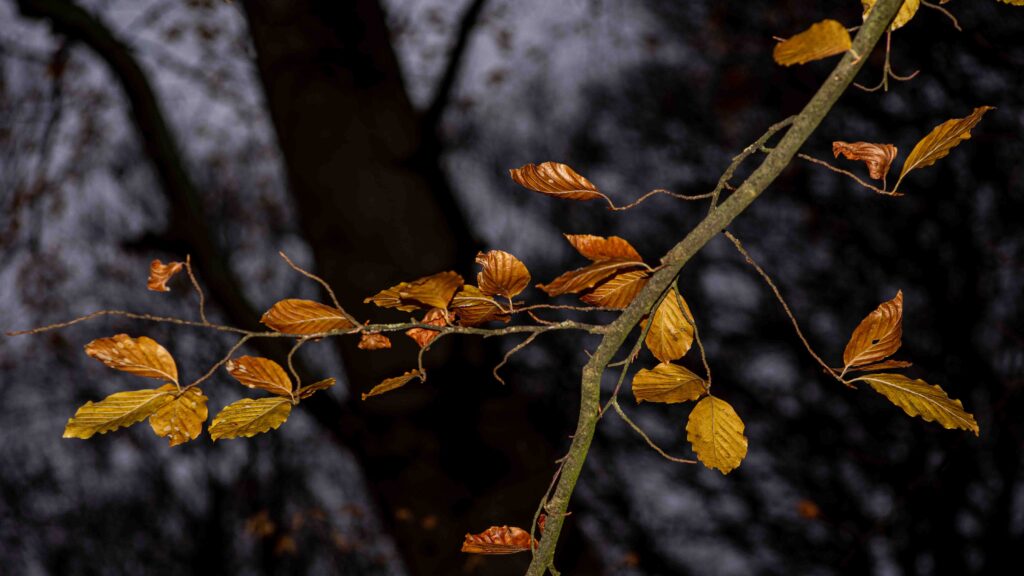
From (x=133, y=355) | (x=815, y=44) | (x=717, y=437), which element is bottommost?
(x=717, y=437)

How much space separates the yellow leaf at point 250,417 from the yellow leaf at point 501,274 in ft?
0.87

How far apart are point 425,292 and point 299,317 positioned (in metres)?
0.17

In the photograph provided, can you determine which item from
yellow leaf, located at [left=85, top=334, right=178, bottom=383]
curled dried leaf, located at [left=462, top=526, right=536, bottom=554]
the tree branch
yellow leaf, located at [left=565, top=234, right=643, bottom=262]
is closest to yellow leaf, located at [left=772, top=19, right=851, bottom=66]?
the tree branch

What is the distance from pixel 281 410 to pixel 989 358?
398cm

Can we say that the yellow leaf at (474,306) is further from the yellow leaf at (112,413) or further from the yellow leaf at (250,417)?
the yellow leaf at (112,413)

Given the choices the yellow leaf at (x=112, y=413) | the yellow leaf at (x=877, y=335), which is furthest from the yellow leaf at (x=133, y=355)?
the yellow leaf at (x=877, y=335)

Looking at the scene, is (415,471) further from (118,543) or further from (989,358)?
(118,543)

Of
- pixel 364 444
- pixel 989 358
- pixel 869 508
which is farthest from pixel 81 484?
pixel 989 358

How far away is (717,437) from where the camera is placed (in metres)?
0.82

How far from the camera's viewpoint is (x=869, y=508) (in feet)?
13.0

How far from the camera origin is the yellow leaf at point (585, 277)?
0.66 meters

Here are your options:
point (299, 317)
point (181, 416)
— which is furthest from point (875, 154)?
point (181, 416)

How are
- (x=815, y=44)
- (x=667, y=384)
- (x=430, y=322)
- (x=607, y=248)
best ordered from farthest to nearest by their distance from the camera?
(x=430, y=322)
(x=667, y=384)
(x=607, y=248)
(x=815, y=44)

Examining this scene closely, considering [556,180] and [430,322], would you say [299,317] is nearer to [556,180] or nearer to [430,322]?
[430,322]
